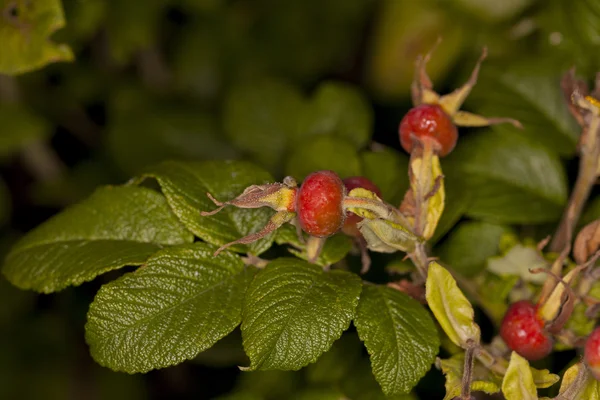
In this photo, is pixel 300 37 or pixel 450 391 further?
pixel 300 37

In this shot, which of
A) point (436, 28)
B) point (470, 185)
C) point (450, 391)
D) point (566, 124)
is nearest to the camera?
point (450, 391)

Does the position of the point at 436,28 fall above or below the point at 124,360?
above

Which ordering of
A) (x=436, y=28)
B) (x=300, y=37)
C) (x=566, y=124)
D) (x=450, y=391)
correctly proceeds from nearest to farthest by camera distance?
1. (x=450, y=391)
2. (x=566, y=124)
3. (x=436, y=28)
4. (x=300, y=37)

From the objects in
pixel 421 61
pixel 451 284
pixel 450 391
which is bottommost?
pixel 450 391

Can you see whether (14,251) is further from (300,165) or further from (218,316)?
(300,165)

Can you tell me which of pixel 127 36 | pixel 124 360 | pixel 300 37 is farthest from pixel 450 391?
pixel 300 37

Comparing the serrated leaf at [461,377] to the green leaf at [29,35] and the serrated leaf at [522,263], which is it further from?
the green leaf at [29,35]

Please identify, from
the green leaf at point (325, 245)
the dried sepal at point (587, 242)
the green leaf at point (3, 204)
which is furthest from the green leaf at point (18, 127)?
the dried sepal at point (587, 242)
